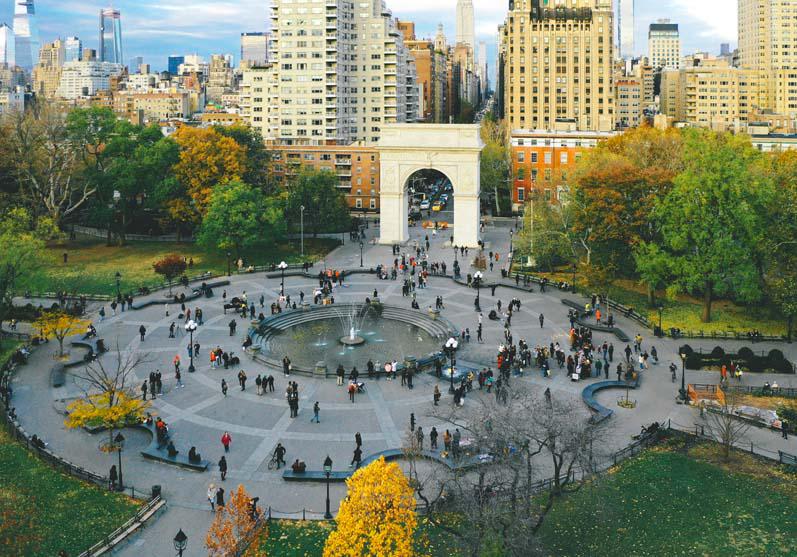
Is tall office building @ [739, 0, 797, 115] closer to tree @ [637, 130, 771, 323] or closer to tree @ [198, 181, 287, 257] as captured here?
tree @ [637, 130, 771, 323]

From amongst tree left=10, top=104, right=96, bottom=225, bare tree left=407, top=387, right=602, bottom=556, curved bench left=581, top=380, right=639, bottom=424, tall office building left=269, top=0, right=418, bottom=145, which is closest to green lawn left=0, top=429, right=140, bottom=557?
bare tree left=407, top=387, right=602, bottom=556

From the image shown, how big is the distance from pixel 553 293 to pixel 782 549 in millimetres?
36533

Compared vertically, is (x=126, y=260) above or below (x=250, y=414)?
above

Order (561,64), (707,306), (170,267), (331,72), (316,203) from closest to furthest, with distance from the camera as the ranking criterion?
(707,306)
(170,267)
(316,203)
(331,72)
(561,64)

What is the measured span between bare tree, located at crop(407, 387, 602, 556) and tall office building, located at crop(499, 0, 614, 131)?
342ft

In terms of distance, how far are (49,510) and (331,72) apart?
89503 millimetres

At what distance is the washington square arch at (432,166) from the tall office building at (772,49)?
11184 centimetres

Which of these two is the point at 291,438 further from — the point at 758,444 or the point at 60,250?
the point at 60,250

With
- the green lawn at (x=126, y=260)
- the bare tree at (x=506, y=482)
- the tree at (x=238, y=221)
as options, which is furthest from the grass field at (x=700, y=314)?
the green lawn at (x=126, y=260)

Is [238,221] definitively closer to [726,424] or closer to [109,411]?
[109,411]

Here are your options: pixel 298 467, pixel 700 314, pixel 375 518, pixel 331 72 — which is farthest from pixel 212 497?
pixel 331 72

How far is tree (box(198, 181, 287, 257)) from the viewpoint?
66625mm

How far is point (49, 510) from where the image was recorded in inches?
1068

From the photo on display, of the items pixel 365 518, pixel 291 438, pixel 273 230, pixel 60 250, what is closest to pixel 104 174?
pixel 60 250
